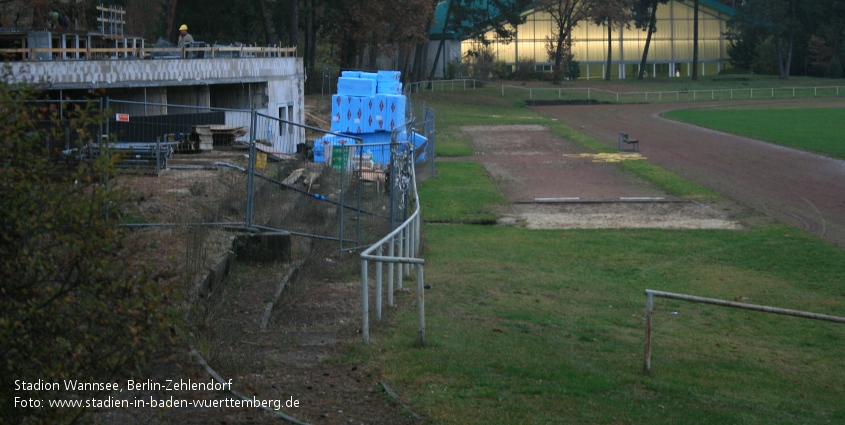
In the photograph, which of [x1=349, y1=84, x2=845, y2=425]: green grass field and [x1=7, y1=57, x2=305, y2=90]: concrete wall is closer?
[x1=349, y1=84, x2=845, y2=425]: green grass field

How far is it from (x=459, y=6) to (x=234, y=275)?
246 feet

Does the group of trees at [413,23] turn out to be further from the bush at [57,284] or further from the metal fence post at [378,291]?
the bush at [57,284]

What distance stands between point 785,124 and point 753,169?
844 inches

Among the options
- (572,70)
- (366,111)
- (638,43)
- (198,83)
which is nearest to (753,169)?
(366,111)

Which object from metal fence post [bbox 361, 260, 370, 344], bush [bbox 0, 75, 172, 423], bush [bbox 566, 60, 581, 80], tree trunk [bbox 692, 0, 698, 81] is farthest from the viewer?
tree trunk [bbox 692, 0, 698, 81]

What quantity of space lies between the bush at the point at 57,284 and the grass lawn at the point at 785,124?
3582 cm

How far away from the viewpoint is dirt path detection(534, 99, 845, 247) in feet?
78.8

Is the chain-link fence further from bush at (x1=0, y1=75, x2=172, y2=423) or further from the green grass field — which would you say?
bush at (x1=0, y1=75, x2=172, y2=423)

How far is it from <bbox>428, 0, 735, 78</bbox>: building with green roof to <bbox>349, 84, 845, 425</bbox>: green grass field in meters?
82.3

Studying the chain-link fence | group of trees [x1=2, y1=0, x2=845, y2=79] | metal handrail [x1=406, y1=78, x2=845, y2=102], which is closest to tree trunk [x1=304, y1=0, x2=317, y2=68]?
group of trees [x1=2, y1=0, x2=845, y2=79]

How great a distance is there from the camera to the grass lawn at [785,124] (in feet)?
133

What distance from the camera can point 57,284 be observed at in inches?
175

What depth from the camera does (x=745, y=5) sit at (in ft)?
338

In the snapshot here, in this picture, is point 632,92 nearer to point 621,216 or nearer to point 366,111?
point 366,111
